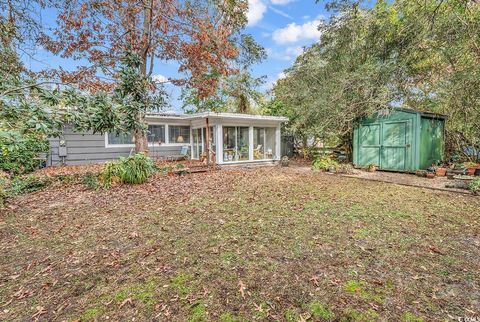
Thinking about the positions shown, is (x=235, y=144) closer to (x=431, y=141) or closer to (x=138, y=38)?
(x=138, y=38)

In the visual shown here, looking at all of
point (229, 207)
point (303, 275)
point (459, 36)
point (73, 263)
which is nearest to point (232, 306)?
point (303, 275)

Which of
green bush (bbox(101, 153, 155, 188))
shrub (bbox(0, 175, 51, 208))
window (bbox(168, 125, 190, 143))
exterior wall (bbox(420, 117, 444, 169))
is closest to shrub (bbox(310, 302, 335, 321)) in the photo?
green bush (bbox(101, 153, 155, 188))

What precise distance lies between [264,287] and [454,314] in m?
1.59

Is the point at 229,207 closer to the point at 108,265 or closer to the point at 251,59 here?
the point at 108,265

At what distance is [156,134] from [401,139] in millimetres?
11294

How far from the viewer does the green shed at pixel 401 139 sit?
8.75 m

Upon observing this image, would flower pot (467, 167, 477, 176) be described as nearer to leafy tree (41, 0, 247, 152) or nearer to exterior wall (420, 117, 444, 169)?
exterior wall (420, 117, 444, 169)

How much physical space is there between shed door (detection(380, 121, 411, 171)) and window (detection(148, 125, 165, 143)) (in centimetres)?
1057

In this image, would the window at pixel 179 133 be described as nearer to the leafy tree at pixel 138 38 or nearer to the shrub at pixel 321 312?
the leafy tree at pixel 138 38

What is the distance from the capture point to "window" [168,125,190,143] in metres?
13.3

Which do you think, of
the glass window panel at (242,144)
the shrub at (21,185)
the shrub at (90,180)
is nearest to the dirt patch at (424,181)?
the glass window panel at (242,144)

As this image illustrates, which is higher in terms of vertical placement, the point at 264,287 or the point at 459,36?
the point at 459,36

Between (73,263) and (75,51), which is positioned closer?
(73,263)

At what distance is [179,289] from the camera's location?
238cm
